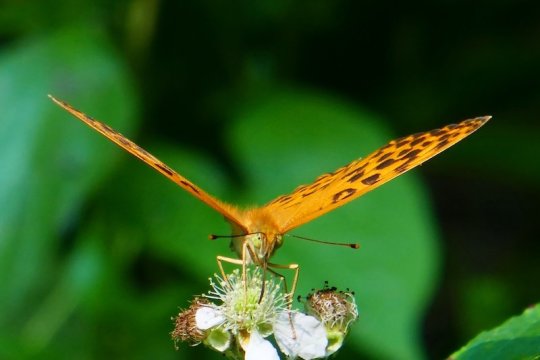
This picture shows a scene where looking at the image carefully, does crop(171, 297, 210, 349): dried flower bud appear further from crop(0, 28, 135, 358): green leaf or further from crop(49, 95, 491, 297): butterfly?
crop(0, 28, 135, 358): green leaf

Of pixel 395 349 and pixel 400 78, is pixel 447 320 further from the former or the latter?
pixel 395 349

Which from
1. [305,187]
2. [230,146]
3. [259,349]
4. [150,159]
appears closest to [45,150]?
[230,146]

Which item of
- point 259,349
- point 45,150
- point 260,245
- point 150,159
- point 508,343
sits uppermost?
point 45,150

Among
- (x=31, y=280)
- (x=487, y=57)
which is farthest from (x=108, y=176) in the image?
(x=487, y=57)

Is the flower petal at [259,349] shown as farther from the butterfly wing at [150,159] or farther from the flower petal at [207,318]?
the butterfly wing at [150,159]

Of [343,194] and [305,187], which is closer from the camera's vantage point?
[343,194]

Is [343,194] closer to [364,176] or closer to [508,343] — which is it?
[364,176]
